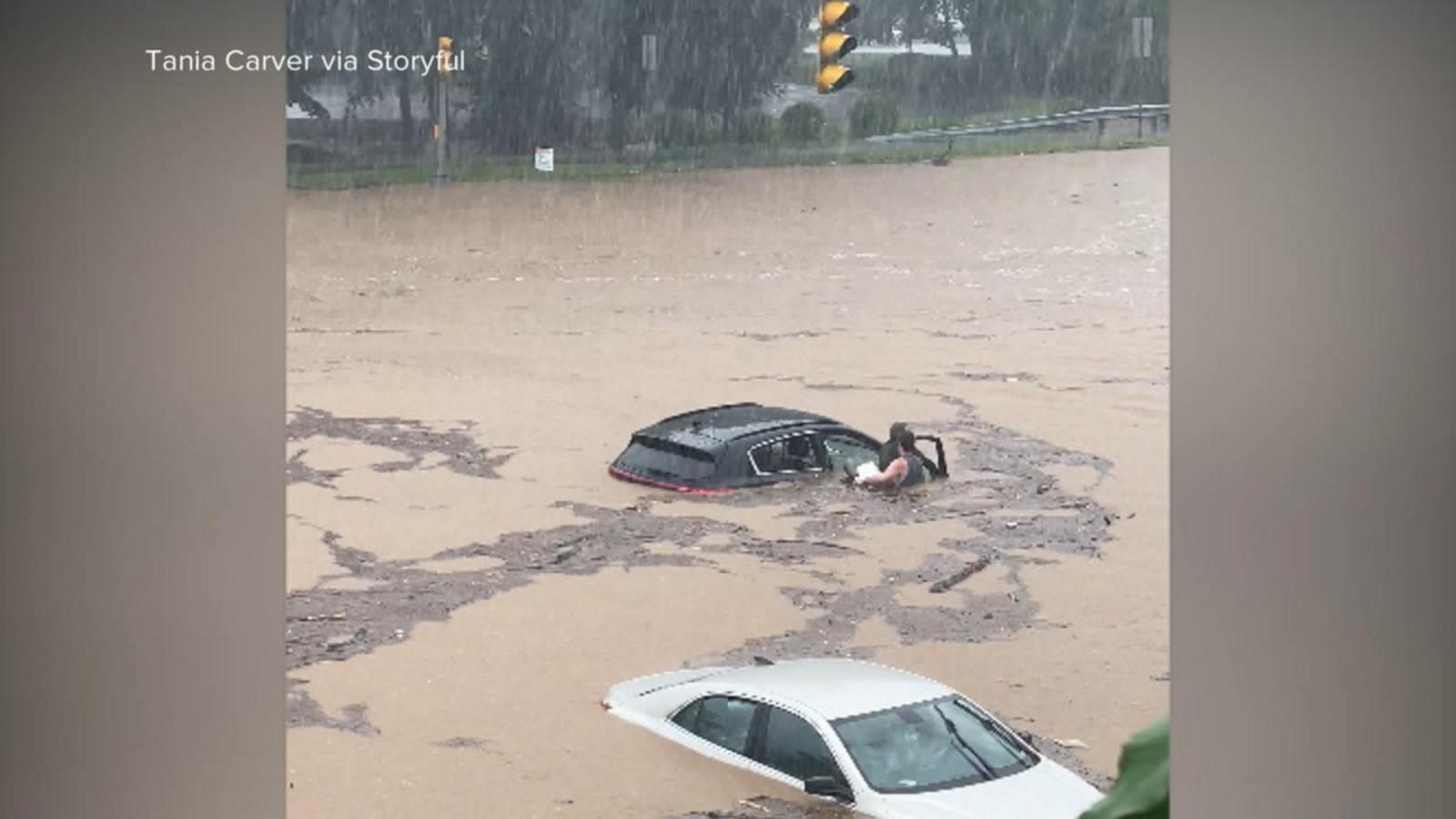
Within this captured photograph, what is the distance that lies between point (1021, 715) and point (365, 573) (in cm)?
151

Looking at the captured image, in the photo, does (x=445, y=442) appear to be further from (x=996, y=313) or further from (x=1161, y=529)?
(x=1161, y=529)

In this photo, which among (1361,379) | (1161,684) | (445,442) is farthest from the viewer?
(445,442)

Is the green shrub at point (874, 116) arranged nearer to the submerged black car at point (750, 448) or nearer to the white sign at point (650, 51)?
the white sign at point (650, 51)

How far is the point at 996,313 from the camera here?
4516 mm

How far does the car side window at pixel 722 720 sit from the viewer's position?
4211 mm

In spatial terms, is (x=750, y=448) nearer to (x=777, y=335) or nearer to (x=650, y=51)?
(x=777, y=335)

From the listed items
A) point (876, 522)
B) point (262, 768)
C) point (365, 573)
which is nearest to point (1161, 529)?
point (876, 522)

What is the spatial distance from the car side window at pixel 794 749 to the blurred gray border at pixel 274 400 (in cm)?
144

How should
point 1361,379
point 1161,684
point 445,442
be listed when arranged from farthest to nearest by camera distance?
point 445,442 → point 1161,684 → point 1361,379

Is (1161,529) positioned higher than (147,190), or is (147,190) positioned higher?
(147,190)

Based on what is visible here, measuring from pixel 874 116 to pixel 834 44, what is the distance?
0.19m

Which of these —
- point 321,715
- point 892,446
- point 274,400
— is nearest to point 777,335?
point 892,446

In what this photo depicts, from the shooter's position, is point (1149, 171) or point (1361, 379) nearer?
point (1361, 379)

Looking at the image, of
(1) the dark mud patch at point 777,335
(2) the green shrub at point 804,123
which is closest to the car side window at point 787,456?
(1) the dark mud patch at point 777,335
